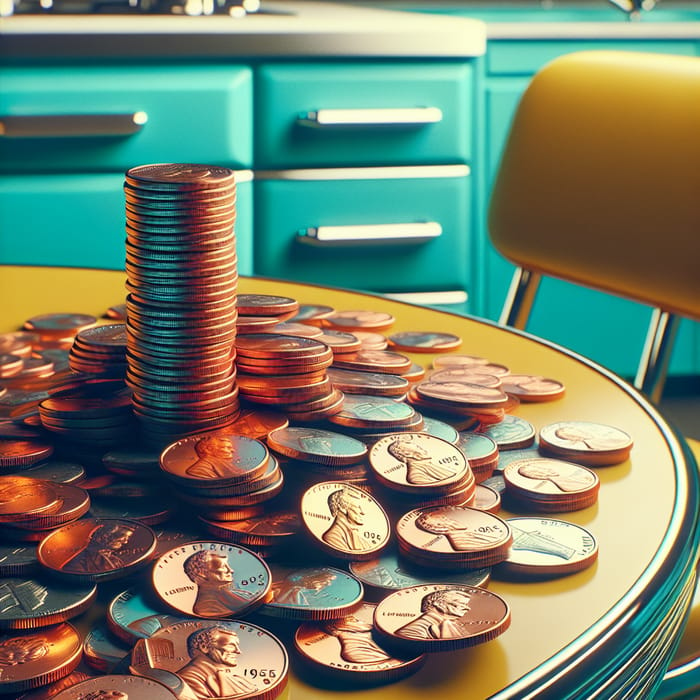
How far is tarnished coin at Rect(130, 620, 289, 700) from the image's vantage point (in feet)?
1.40

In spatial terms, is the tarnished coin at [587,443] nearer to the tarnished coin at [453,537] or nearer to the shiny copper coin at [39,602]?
the tarnished coin at [453,537]

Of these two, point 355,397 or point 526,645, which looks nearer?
point 526,645

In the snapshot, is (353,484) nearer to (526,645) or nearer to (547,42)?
(526,645)

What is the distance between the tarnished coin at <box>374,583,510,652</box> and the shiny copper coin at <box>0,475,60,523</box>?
0.62ft

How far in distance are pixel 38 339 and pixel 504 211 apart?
2.44 feet

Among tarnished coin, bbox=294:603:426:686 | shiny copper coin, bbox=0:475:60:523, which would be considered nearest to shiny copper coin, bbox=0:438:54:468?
shiny copper coin, bbox=0:475:60:523

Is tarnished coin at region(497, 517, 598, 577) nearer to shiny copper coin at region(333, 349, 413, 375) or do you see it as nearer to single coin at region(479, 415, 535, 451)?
single coin at region(479, 415, 535, 451)

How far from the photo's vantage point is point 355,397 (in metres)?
0.71

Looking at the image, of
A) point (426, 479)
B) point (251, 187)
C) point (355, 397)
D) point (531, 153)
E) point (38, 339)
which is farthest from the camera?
point (251, 187)

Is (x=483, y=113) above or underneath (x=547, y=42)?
underneath

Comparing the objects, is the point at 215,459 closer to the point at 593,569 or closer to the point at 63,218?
the point at 593,569

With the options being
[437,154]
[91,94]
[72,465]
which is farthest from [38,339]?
[437,154]


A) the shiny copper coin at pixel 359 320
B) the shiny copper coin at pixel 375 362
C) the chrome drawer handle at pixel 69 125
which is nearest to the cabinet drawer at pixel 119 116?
the chrome drawer handle at pixel 69 125

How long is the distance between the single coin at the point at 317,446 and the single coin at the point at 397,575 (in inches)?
3.2
